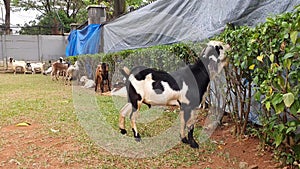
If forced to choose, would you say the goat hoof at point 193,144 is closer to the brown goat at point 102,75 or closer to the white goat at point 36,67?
the brown goat at point 102,75

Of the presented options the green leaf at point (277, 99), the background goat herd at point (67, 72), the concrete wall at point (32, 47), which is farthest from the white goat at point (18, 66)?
the green leaf at point (277, 99)

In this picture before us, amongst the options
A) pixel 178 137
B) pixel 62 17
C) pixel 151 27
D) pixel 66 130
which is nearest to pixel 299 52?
pixel 178 137

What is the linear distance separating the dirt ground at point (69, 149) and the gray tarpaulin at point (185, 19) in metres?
1.09

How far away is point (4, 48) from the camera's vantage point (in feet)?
50.4

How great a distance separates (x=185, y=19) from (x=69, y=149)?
237 cm

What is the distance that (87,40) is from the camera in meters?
9.21

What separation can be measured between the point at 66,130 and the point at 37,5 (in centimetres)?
2428

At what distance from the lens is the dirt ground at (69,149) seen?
2.18 meters

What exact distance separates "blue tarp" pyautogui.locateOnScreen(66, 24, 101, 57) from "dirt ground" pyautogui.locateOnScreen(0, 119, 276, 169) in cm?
572

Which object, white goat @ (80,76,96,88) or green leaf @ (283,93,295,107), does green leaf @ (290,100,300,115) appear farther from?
white goat @ (80,76,96,88)

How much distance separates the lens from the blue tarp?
27.9 ft

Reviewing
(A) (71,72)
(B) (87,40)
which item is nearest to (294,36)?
(A) (71,72)

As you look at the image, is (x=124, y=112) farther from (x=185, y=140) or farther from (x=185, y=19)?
(x=185, y=19)

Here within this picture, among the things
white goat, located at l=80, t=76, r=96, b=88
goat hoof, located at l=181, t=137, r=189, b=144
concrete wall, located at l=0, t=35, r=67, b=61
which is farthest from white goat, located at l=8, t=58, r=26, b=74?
goat hoof, located at l=181, t=137, r=189, b=144
